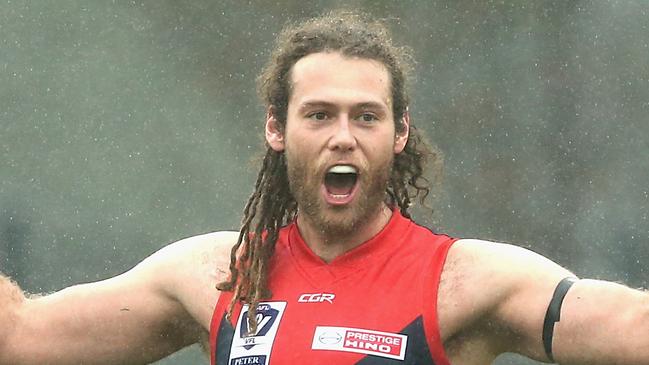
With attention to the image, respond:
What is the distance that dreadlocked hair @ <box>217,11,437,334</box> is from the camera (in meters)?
4.21

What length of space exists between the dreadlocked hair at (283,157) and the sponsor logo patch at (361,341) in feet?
0.94

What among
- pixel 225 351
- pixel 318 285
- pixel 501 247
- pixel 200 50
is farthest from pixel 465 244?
pixel 200 50

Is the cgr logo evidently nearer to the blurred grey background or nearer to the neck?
the neck

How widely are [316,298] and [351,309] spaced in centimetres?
12

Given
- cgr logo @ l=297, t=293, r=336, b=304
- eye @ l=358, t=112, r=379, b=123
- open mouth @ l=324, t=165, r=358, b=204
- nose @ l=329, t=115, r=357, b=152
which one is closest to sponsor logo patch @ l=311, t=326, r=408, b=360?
cgr logo @ l=297, t=293, r=336, b=304

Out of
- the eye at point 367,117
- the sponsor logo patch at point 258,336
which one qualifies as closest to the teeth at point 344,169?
the eye at point 367,117

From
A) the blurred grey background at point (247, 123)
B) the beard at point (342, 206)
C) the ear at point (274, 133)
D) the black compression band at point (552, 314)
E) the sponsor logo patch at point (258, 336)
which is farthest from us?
the blurred grey background at point (247, 123)

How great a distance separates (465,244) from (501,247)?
0.11 metres

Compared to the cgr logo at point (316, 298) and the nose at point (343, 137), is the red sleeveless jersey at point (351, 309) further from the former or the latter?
the nose at point (343, 137)

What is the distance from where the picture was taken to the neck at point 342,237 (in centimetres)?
416

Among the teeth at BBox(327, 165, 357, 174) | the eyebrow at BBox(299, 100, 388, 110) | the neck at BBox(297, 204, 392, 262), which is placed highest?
the eyebrow at BBox(299, 100, 388, 110)

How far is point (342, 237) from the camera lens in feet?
13.7

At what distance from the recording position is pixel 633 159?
22.9 ft

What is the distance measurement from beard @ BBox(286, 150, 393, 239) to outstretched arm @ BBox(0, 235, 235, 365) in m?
0.34
